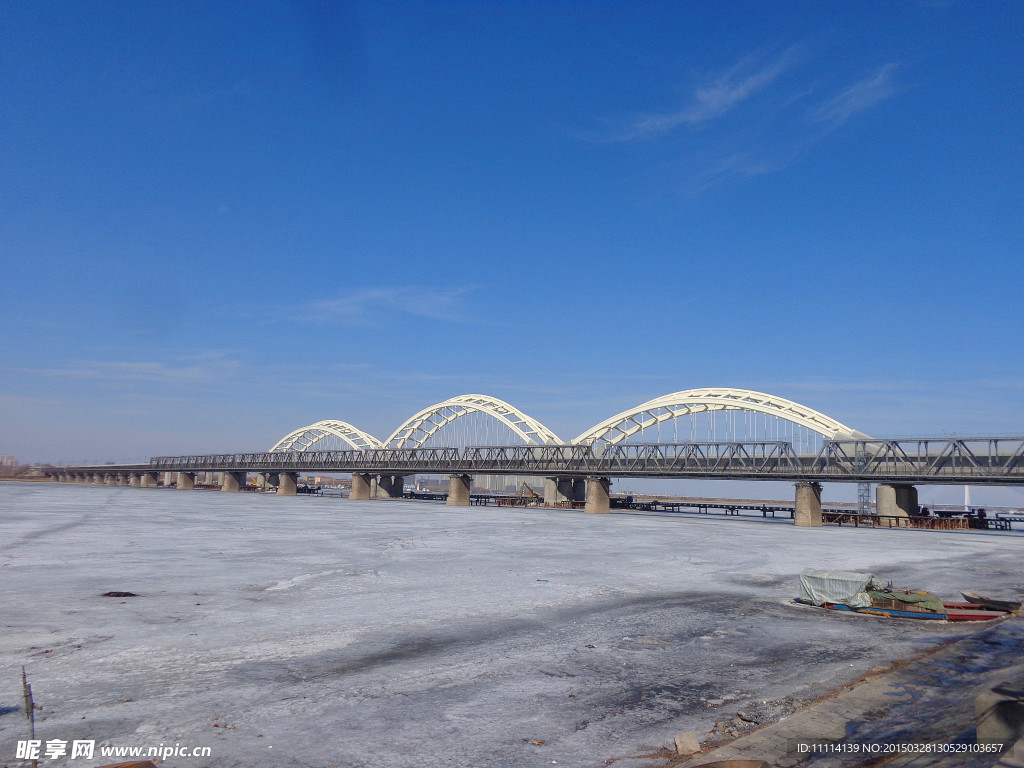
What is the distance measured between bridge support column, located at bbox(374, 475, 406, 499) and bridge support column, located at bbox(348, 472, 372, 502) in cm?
537

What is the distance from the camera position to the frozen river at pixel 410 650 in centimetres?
942

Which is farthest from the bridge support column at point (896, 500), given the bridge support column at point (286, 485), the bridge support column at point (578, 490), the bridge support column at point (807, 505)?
the bridge support column at point (286, 485)

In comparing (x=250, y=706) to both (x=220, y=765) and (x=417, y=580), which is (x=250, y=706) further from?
(x=417, y=580)

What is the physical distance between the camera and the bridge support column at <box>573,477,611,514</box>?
3681 inches

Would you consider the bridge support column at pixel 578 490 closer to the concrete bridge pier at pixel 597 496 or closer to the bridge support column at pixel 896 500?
the concrete bridge pier at pixel 597 496

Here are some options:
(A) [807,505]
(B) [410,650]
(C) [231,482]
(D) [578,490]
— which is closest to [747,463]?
(A) [807,505]

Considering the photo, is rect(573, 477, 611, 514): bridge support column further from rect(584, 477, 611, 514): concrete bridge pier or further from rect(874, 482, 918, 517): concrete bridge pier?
rect(874, 482, 918, 517): concrete bridge pier

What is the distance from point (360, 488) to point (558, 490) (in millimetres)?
45780

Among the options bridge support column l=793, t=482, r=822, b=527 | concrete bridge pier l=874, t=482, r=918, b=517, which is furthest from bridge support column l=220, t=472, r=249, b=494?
concrete bridge pier l=874, t=482, r=918, b=517

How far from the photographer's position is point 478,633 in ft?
52.2

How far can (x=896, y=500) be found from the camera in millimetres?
79000

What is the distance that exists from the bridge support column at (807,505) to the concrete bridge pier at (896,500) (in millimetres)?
10810

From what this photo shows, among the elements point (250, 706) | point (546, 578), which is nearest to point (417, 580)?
point (546, 578)

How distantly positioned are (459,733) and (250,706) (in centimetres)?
355
